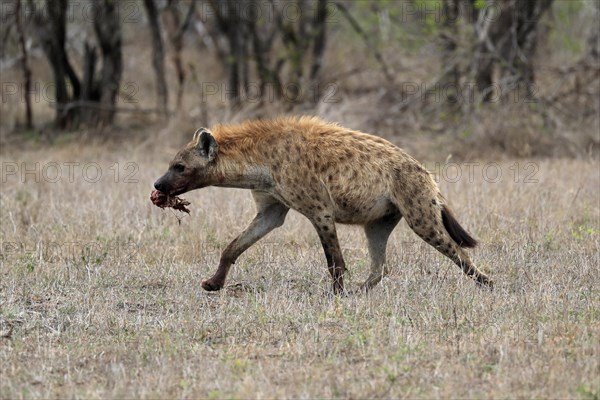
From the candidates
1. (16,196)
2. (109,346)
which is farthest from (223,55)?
(109,346)

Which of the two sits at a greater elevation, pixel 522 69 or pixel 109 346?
pixel 522 69

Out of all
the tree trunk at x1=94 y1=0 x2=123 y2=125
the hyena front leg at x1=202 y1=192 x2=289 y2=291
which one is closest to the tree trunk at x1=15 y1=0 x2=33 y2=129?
the tree trunk at x1=94 y1=0 x2=123 y2=125

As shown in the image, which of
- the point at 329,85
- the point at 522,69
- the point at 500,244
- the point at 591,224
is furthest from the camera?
the point at 329,85

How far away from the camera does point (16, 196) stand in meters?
12.1

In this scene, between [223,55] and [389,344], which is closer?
[389,344]

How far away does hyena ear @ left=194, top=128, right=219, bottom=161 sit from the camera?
763cm

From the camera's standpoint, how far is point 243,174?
25.1 feet

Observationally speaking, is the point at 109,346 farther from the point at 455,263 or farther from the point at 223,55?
the point at 223,55

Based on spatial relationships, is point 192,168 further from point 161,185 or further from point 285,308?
point 285,308

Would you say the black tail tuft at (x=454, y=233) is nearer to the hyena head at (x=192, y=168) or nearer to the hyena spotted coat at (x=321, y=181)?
the hyena spotted coat at (x=321, y=181)

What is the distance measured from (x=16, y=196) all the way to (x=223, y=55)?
10786 millimetres

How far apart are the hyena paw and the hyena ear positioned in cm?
93

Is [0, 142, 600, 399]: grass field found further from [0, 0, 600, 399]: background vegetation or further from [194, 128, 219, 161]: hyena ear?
[194, 128, 219, 161]: hyena ear

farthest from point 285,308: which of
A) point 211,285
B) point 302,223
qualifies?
point 302,223
